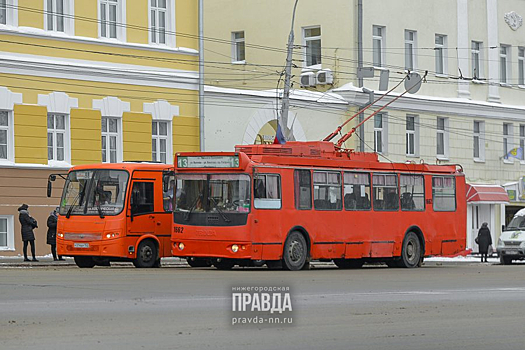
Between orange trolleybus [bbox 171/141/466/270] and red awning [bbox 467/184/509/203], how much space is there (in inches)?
791

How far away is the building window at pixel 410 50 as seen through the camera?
5284 cm

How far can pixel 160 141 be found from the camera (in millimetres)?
43156

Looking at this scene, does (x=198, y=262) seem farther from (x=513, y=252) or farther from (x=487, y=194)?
(x=487, y=194)

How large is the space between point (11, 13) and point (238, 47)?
1700 centimetres

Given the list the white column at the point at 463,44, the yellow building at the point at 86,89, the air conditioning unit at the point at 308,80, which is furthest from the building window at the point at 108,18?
the white column at the point at 463,44

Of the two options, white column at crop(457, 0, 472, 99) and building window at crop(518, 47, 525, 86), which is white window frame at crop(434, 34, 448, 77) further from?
building window at crop(518, 47, 525, 86)

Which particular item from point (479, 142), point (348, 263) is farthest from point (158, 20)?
point (479, 142)

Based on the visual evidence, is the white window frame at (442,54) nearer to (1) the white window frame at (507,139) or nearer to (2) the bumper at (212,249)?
(1) the white window frame at (507,139)

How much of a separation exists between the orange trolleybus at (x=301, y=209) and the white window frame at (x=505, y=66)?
2485cm

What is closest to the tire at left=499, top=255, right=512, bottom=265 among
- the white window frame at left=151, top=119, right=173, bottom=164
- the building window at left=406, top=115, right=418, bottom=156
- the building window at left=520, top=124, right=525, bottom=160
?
the building window at left=406, top=115, right=418, bottom=156

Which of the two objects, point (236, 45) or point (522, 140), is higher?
point (236, 45)

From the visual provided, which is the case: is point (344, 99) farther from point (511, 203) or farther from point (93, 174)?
point (93, 174)

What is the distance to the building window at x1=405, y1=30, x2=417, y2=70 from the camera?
52841 millimetres

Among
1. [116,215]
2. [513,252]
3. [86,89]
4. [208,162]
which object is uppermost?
[86,89]
